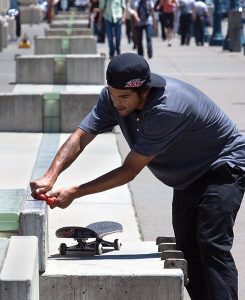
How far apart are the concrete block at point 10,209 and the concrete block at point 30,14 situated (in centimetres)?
4341

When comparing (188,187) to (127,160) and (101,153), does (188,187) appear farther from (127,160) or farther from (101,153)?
(101,153)

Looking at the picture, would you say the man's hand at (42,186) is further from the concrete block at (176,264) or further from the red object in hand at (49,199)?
the concrete block at (176,264)

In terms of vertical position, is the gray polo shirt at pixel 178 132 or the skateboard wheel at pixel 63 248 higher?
the gray polo shirt at pixel 178 132

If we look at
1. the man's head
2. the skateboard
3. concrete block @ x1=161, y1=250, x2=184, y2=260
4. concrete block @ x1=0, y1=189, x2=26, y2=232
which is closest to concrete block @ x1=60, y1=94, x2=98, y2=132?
concrete block @ x1=0, y1=189, x2=26, y2=232

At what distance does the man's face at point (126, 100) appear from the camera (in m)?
5.23

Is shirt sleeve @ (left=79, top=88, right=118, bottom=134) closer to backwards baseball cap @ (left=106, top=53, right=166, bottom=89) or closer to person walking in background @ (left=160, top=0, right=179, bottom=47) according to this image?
backwards baseball cap @ (left=106, top=53, right=166, bottom=89)

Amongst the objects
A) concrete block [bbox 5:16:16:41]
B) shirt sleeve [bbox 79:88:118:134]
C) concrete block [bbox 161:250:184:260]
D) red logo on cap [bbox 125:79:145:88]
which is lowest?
concrete block [bbox 5:16:16:41]

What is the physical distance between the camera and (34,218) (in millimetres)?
5473

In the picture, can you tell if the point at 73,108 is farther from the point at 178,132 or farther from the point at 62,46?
the point at 62,46

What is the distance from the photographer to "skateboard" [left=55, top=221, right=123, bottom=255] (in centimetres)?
575

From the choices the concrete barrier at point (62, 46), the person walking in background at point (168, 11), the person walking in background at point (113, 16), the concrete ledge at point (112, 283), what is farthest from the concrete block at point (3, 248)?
the person walking in background at point (168, 11)

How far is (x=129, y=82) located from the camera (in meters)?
5.18

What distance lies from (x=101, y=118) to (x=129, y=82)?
563 millimetres

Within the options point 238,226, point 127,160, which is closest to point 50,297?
point 127,160
